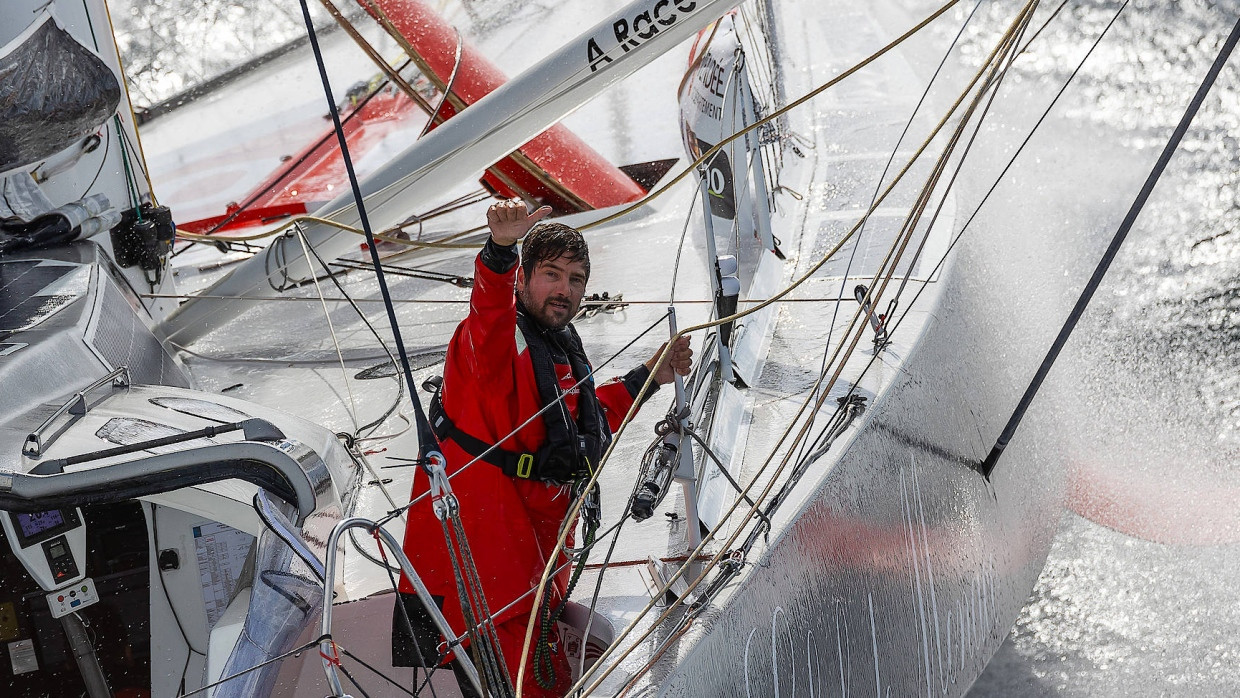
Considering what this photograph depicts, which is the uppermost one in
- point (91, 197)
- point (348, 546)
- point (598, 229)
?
point (91, 197)

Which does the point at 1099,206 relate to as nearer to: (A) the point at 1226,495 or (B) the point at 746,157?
(A) the point at 1226,495

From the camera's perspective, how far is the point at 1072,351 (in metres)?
4.47

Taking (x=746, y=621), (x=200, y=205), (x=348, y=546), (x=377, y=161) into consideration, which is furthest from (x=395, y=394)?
(x=200, y=205)

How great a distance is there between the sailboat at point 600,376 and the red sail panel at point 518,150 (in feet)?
0.08

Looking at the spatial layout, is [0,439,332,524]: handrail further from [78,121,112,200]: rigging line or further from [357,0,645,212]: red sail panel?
[357,0,645,212]: red sail panel

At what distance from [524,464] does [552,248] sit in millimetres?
316

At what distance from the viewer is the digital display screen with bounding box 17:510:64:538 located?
7.35 ft

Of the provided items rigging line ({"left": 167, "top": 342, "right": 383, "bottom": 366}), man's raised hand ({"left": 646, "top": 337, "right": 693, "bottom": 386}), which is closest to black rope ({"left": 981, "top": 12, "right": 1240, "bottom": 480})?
man's raised hand ({"left": 646, "top": 337, "right": 693, "bottom": 386})

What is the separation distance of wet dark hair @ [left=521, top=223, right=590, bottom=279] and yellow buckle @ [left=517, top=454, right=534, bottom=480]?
0.27 meters

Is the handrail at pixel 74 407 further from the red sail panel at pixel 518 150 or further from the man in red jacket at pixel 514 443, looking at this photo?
the red sail panel at pixel 518 150

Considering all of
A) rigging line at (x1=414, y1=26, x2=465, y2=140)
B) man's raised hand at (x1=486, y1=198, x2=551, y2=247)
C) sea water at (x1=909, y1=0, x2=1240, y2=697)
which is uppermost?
rigging line at (x1=414, y1=26, x2=465, y2=140)

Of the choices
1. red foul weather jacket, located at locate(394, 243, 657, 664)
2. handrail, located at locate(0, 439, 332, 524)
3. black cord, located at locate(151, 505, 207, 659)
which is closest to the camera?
red foul weather jacket, located at locate(394, 243, 657, 664)

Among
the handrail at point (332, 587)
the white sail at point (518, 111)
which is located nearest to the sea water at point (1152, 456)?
the white sail at point (518, 111)

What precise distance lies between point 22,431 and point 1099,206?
4502 millimetres
